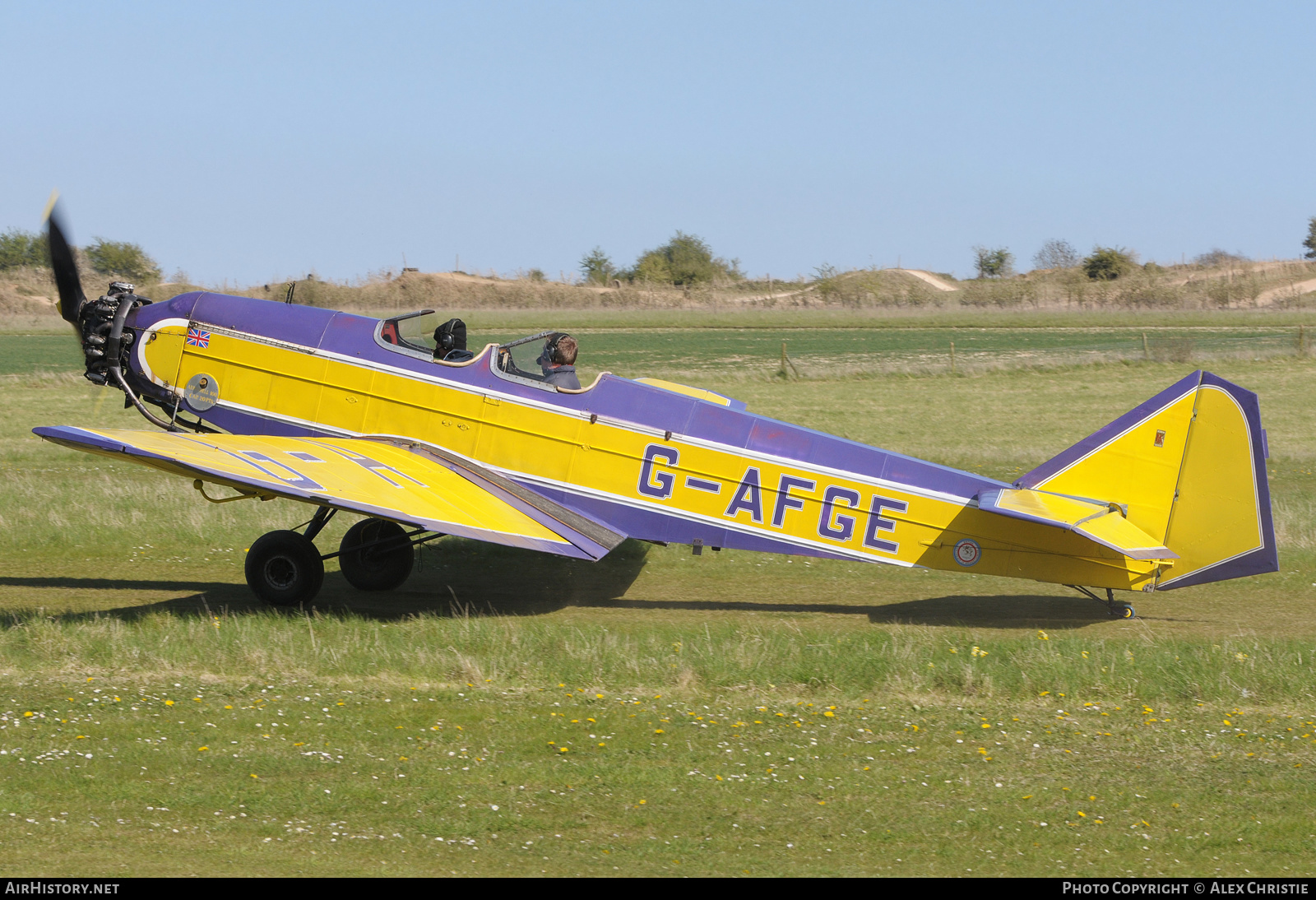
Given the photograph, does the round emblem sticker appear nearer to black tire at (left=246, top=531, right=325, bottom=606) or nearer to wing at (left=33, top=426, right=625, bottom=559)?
wing at (left=33, top=426, right=625, bottom=559)

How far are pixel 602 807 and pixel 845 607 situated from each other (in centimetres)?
474

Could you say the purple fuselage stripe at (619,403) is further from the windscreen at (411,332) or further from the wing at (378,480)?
the wing at (378,480)

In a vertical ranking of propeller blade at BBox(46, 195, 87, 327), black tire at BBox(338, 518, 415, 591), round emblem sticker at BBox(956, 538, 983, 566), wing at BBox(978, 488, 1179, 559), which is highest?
propeller blade at BBox(46, 195, 87, 327)

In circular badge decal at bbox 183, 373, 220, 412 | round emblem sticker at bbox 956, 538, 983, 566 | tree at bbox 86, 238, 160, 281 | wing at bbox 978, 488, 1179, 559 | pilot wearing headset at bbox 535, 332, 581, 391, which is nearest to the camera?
wing at bbox 978, 488, 1179, 559

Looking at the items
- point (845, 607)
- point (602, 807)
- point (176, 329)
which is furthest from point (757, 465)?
point (176, 329)

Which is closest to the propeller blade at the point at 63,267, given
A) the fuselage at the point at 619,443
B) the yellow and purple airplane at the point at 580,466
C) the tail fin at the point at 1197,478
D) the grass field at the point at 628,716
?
the yellow and purple airplane at the point at 580,466

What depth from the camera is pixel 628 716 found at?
7.12 meters

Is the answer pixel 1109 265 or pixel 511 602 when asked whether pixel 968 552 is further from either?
pixel 1109 265

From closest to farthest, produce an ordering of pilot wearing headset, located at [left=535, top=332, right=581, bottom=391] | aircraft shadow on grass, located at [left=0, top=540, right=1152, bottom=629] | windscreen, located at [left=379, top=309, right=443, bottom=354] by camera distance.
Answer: aircraft shadow on grass, located at [left=0, top=540, right=1152, bottom=629] → pilot wearing headset, located at [left=535, top=332, right=581, bottom=391] → windscreen, located at [left=379, top=309, right=443, bottom=354]

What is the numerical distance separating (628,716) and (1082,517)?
12.8 ft

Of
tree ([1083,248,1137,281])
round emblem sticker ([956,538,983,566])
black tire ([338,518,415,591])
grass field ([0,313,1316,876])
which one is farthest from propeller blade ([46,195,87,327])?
tree ([1083,248,1137,281])

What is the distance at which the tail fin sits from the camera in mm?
8516

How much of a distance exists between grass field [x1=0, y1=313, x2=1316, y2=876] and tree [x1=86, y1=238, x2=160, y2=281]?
56.4m

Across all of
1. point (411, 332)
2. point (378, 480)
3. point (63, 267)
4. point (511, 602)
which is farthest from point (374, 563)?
point (63, 267)
